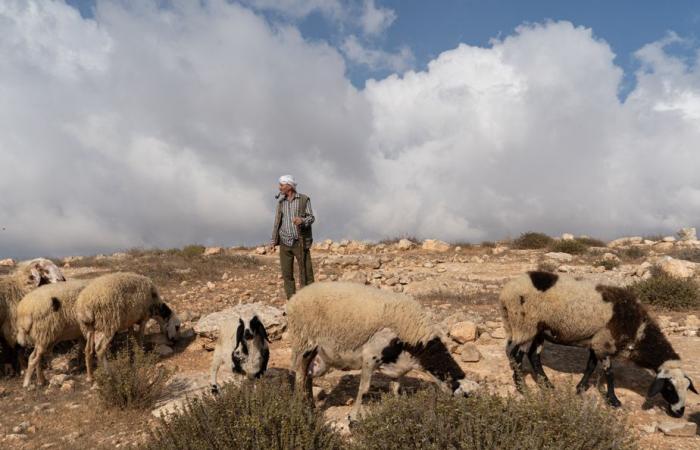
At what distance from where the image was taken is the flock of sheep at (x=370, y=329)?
17.7 feet

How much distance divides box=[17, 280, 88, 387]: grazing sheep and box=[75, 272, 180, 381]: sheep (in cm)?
26

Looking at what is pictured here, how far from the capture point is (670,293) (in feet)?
35.8

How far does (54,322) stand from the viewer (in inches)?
294

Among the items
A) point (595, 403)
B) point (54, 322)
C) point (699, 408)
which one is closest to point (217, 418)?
point (595, 403)

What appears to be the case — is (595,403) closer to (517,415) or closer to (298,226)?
(517,415)

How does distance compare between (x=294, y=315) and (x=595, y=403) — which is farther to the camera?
(x=294, y=315)

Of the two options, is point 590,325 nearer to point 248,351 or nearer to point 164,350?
point 248,351

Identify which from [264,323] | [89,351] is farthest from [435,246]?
[89,351]

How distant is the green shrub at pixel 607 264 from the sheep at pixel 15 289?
17162mm

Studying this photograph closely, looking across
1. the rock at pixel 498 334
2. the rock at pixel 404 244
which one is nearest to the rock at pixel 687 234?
the rock at pixel 404 244

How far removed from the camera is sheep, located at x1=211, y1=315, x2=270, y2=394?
19.8ft

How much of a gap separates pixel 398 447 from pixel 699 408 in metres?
4.97

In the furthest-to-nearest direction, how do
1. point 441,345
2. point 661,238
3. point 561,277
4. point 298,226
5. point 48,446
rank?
point 661,238 → point 298,226 → point 561,277 → point 441,345 → point 48,446

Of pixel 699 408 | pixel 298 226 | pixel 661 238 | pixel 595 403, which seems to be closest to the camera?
pixel 595 403
